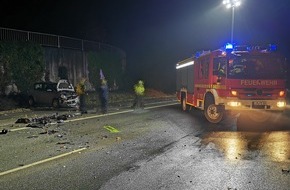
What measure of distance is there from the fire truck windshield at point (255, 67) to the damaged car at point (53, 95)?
10.2 m

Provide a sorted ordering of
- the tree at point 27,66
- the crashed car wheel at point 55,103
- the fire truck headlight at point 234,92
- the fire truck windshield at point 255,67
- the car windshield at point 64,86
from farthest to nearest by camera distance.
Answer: the tree at point 27,66, the car windshield at point 64,86, the crashed car wheel at point 55,103, the fire truck windshield at point 255,67, the fire truck headlight at point 234,92

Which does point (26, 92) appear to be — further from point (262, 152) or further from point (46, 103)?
point (262, 152)

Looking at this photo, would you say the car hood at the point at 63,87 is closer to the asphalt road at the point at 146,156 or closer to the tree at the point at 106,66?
the asphalt road at the point at 146,156

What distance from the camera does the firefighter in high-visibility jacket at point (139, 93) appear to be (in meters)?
18.8

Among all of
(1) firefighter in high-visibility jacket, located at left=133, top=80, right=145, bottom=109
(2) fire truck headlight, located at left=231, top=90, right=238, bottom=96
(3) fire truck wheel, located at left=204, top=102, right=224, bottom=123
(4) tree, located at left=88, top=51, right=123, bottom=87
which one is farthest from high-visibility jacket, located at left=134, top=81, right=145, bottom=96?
(4) tree, located at left=88, top=51, right=123, bottom=87

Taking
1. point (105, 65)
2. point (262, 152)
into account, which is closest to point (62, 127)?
point (262, 152)

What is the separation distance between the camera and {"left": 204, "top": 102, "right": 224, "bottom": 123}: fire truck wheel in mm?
12945

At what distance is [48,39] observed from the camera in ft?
87.0

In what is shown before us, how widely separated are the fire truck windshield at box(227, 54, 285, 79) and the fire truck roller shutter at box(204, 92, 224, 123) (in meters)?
1.48

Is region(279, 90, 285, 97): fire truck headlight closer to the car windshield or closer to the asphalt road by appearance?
the asphalt road

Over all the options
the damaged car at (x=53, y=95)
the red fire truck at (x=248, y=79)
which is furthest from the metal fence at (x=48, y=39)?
the red fire truck at (x=248, y=79)

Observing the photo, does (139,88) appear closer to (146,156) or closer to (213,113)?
(213,113)

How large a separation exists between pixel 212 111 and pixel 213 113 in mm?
89

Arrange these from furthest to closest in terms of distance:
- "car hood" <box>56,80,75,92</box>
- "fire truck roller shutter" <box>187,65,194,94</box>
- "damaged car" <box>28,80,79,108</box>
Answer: "car hood" <box>56,80,75,92</box>, "damaged car" <box>28,80,79,108</box>, "fire truck roller shutter" <box>187,65,194,94</box>
